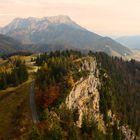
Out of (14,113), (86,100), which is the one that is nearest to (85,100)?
(86,100)

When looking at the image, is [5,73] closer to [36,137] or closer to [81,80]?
[81,80]

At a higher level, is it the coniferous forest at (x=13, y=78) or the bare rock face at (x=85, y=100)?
the coniferous forest at (x=13, y=78)

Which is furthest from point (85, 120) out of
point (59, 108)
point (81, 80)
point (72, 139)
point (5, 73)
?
point (5, 73)

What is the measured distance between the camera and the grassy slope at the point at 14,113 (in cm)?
12269

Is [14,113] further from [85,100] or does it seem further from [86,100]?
[86,100]

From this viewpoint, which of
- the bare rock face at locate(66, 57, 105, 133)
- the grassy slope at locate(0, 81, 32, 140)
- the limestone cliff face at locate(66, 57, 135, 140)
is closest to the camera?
the grassy slope at locate(0, 81, 32, 140)

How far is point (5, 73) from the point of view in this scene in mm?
188500

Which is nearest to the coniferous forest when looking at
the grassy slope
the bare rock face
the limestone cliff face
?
the grassy slope

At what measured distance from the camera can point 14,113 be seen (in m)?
136

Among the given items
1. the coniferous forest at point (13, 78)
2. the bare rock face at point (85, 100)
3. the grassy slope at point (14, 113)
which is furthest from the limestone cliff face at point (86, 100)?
the coniferous forest at point (13, 78)

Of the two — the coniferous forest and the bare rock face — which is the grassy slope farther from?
the bare rock face

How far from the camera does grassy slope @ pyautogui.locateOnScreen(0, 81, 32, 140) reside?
12269cm

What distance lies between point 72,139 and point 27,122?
18776mm

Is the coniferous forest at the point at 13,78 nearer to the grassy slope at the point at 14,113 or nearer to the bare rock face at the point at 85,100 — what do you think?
the grassy slope at the point at 14,113
